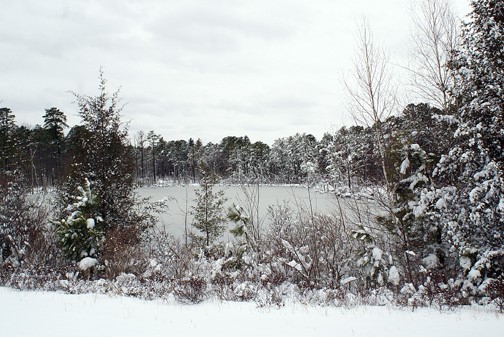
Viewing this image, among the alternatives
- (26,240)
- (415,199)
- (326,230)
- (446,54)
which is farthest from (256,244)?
(446,54)

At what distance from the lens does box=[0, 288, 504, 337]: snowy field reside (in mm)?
4973

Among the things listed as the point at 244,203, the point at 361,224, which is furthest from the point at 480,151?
the point at 244,203

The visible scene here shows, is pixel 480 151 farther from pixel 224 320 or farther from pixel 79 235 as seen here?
pixel 79 235

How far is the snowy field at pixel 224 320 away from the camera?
16.3ft

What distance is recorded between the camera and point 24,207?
1113 cm

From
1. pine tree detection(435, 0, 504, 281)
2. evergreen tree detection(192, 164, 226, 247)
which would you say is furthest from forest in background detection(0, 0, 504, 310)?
evergreen tree detection(192, 164, 226, 247)

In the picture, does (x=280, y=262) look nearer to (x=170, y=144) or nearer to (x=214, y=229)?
(x=214, y=229)

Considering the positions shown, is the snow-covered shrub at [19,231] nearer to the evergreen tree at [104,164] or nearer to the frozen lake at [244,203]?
the evergreen tree at [104,164]

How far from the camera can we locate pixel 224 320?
223 inches

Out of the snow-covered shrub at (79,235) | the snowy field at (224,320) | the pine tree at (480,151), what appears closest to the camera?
the snowy field at (224,320)

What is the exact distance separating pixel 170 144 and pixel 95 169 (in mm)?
79989

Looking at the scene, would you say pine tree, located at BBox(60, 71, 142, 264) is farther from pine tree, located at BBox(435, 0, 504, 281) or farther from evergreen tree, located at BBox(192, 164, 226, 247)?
pine tree, located at BBox(435, 0, 504, 281)

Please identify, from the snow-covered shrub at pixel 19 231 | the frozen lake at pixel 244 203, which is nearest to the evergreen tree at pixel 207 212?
the frozen lake at pixel 244 203

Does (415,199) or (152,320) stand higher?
(415,199)
